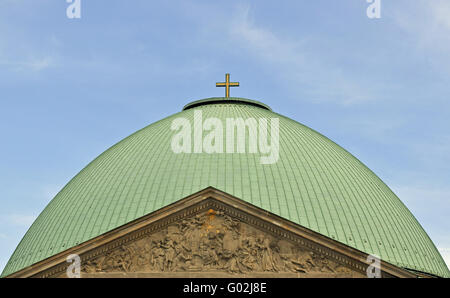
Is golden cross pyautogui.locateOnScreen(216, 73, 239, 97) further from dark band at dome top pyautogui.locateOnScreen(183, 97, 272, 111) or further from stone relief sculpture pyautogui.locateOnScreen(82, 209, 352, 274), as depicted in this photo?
stone relief sculpture pyautogui.locateOnScreen(82, 209, 352, 274)

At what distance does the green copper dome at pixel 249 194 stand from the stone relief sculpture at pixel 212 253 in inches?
163

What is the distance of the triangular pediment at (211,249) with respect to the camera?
21766 millimetres

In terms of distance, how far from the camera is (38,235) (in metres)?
30.6

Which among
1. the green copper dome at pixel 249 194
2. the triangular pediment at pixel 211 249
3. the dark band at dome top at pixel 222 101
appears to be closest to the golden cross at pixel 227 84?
the dark band at dome top at pixel 222 101

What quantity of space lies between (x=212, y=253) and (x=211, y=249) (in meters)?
0.15

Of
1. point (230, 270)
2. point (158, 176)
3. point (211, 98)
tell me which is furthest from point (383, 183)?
point (230, 270)

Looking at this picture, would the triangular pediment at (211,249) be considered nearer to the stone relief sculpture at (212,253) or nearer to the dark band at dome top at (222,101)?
the stone relief sculpture at (212,253)

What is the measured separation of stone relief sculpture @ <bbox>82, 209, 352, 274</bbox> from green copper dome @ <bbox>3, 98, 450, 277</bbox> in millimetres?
4137

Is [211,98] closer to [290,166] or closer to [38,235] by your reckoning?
[290,166]

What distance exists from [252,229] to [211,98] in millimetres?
14881

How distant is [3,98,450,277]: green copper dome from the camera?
2722 cm

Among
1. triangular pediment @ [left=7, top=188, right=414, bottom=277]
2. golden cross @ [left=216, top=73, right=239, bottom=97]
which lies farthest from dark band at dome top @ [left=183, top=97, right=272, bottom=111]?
triangular pediment @ [left=7, top=188, right=414, bottom=277]
